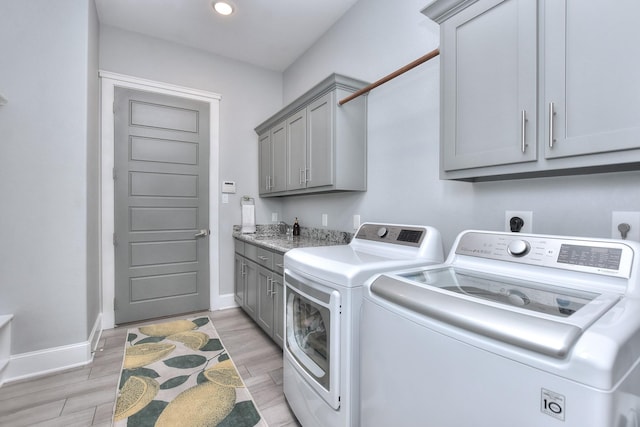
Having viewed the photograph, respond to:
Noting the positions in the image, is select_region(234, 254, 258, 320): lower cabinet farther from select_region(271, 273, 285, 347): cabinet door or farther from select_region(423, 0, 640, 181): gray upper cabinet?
select_region(423, 0, 640, 181): gray upper cabinet

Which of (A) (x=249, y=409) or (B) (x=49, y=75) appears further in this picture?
(B) (x=49, y=75)

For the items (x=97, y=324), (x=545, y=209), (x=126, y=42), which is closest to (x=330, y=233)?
(x=545, y=209)

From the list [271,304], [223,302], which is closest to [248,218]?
[223,302]

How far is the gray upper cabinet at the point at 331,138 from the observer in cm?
230

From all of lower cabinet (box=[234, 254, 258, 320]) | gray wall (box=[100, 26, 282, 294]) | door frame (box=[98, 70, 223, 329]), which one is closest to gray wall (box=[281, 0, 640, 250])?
lower cabinet (box=[234, 254, 258, 320])

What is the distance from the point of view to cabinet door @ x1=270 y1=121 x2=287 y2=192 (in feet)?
10.00

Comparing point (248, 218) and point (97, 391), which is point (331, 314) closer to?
point (97, 391)

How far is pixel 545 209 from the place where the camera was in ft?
Result: 4.45

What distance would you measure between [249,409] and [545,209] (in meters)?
1.95

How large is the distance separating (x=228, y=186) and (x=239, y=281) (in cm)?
114

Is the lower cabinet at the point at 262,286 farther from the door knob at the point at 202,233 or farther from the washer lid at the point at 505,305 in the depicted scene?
the washer lid at the point at 505,305

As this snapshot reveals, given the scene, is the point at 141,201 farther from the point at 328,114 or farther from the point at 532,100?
the point at 532,100

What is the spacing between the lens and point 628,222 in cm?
113

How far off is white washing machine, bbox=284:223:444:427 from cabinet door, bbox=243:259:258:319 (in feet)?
3.69
